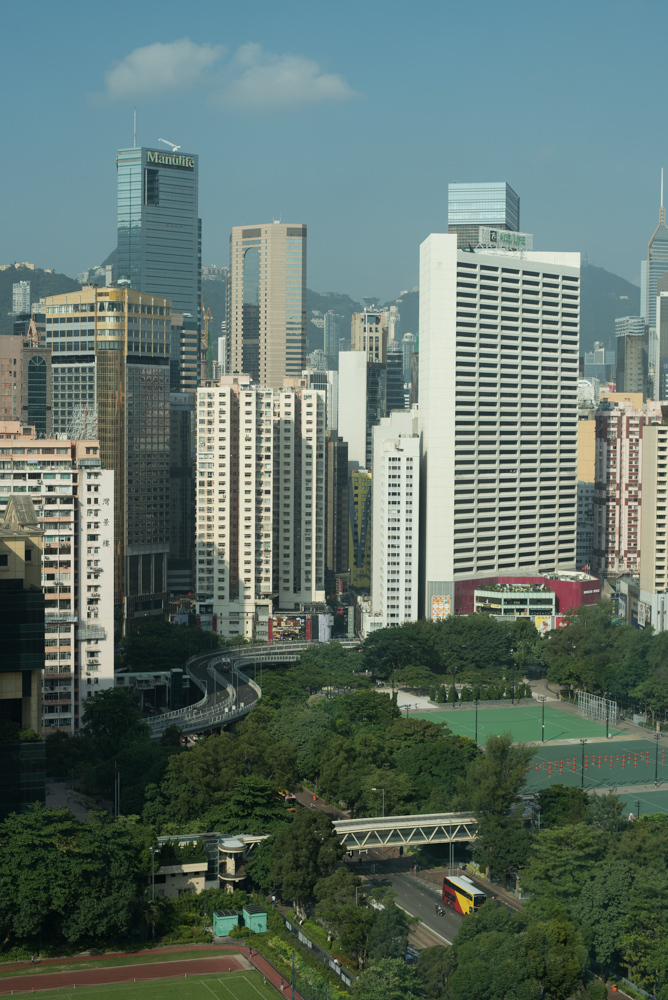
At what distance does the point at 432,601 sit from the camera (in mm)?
134375

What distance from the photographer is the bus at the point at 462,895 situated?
64062mm

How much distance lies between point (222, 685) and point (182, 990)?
5512cm

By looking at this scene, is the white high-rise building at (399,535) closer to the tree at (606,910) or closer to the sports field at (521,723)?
the sports field at (521,723)

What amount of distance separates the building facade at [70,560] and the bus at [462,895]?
34380mm

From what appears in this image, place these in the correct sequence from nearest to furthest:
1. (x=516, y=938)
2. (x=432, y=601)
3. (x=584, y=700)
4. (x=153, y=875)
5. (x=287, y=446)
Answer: (x=516, y=938) < (x=153, y=875) < (x=584, y=700) < (x=432, y=601) < (x=287, y=446)

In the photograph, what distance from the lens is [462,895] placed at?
64750mm

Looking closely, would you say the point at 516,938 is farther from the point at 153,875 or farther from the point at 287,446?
the point at 287,446

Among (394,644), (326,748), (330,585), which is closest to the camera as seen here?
(326,748)

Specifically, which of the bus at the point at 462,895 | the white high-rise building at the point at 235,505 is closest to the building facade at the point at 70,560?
the bus at the point at 462,895

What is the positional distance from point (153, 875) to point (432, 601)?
73188mm

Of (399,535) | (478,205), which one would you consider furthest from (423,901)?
(478,205)

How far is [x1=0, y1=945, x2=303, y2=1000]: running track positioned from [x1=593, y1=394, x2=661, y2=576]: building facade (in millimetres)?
125085

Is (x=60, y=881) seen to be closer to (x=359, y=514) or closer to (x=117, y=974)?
(x=117, y=974)

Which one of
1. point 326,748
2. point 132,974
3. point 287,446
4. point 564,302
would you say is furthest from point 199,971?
point 564,302
